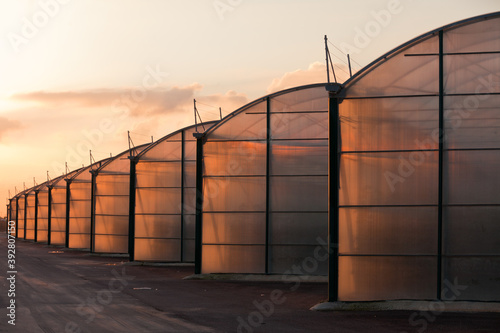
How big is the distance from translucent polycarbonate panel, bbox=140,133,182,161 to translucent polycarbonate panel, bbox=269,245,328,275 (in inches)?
520

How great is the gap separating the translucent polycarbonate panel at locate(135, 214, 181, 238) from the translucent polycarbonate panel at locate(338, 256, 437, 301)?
73.0 feet

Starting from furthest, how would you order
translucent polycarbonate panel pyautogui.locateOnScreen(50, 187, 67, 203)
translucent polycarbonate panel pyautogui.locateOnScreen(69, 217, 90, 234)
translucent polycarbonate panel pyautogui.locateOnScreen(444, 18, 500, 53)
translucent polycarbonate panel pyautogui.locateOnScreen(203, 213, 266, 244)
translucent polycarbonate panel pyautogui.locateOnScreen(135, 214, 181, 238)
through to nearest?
1. translucent polycarbonate panel pyautogui.locateOnScreen(50, 187, 67, 203)
2. translucent polycarbonate panel pyautogui.locateOnScreen(69, 217, 90, 234)
3. translucent polycarbonate panel pyautogui.locateOnScreen(135, 214, 181, 238)
4. translucent polycarbonate panel pyautogui.locateOnScreen(203, 213, 266, 244)
5. translucent polycarbonate panel pyautogui.locateOnScreen(444, 18, 500, 53)

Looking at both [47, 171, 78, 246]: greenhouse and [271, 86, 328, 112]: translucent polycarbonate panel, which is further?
[47, 171, 78, 246]: greenhouse

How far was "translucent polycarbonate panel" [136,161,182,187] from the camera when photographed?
44812 millimetres

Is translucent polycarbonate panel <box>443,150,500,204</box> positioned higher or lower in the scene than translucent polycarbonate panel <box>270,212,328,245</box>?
higher

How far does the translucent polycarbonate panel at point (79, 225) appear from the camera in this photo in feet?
226

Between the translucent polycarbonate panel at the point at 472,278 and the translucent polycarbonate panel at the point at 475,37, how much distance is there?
268 inches

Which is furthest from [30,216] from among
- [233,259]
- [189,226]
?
[233,259]

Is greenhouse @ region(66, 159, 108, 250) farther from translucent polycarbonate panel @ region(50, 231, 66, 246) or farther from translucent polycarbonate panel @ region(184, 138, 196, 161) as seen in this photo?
translucent polycarbonate panel @ region(184, 138, 196, 161)

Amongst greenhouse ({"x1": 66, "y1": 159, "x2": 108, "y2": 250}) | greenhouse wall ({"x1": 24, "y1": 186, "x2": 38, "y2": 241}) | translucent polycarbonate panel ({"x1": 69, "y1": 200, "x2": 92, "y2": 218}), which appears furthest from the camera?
greenhouse wall ({"x1": 24, "y1": 186, "x2": 38, "y2": 241})

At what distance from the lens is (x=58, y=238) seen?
3167 inches

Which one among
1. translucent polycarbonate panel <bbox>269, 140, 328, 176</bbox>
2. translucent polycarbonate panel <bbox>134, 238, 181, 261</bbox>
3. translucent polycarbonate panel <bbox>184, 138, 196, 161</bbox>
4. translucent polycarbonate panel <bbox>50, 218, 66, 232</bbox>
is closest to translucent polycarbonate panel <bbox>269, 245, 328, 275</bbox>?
translucent polycarbonate panel <bbox>269, 140, 328, 176</bbox>

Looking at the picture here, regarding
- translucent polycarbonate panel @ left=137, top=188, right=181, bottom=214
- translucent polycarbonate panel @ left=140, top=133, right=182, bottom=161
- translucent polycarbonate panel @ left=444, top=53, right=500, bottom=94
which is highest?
translucent polycarbonate panel @ left=444, top=53, right=500, bottom=94

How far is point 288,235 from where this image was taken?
3381cm
